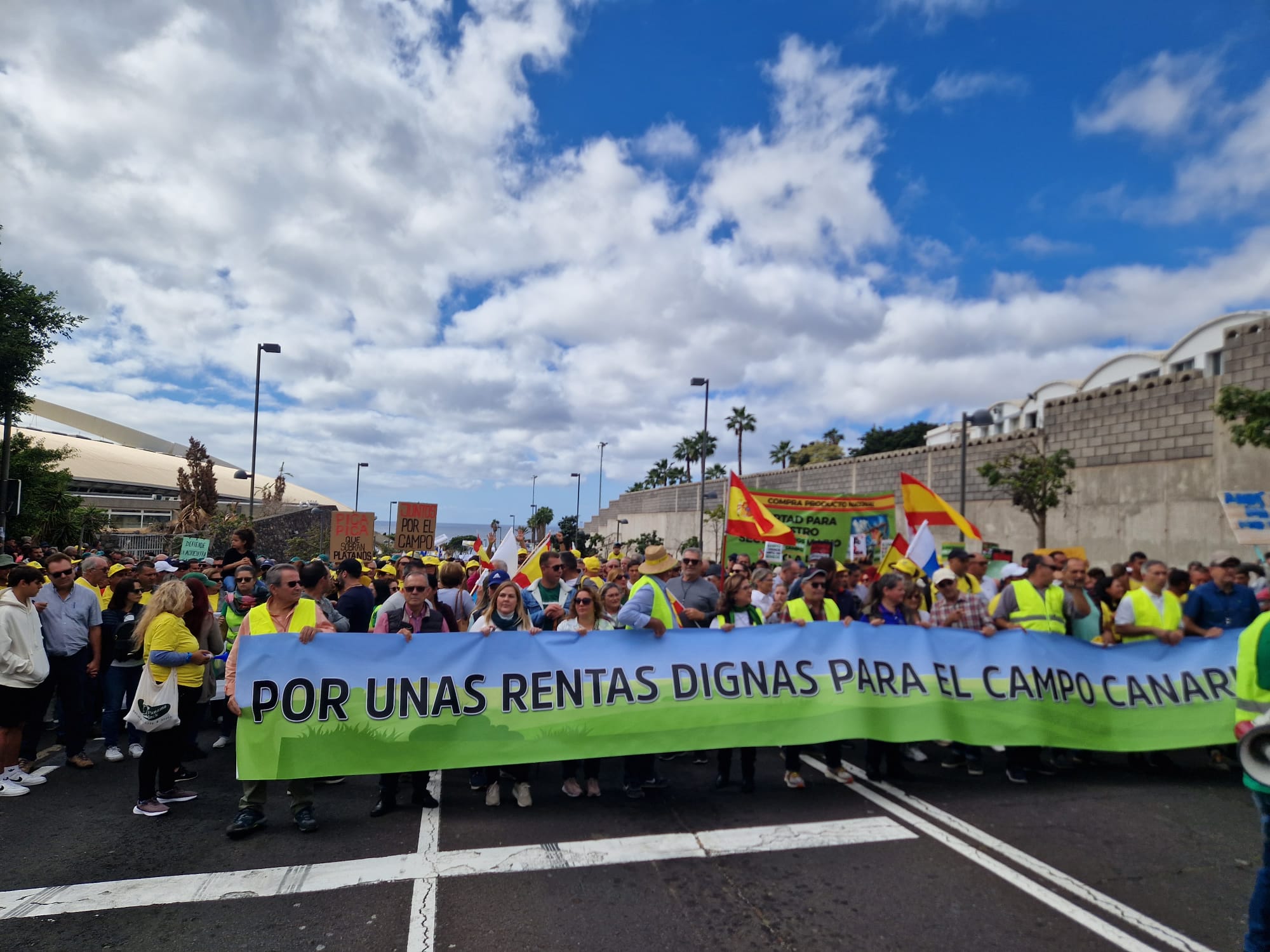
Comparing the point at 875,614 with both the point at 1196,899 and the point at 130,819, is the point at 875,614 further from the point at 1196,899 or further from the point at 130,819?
the point at 130,819

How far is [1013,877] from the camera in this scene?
4230mm

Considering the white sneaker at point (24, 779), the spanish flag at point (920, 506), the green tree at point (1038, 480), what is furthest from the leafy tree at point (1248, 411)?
the white sneaker at point (24, 779)

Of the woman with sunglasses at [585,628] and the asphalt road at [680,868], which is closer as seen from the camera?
the asphalt road at [680,868]

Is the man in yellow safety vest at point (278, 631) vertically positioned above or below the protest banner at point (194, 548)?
Answer: below

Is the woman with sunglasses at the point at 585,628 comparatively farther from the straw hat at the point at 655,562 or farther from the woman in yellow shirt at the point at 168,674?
the woman in yellow shirt at the point at 168,674

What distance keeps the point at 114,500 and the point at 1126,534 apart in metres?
81.0

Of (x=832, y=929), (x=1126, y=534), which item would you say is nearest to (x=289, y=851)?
(x=832, y=929)

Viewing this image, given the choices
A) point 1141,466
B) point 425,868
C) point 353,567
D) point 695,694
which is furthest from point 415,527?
point 1141,466

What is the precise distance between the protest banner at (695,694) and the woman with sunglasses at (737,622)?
25 centimetres

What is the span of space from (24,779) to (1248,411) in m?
21.9

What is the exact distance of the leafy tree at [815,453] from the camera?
7712 cm

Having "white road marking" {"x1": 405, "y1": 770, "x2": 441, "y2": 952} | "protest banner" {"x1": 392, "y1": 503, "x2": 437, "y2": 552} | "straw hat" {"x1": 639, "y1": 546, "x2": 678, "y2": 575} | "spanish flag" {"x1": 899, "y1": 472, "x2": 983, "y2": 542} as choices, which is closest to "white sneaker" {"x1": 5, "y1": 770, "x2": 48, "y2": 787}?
"white road marking" {"x1": 405, "y1": 770, "x2": 441, "y2": 952}

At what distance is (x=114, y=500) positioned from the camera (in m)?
71.8

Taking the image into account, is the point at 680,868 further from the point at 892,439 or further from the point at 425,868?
the point at 892,439
